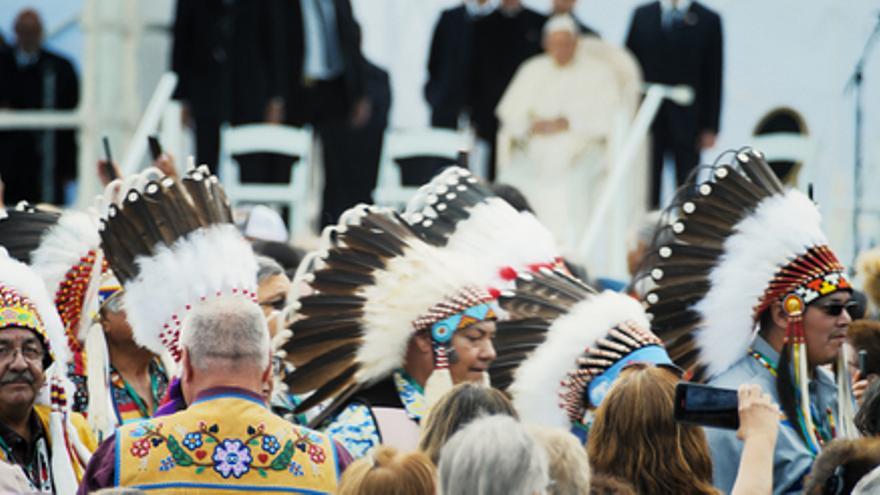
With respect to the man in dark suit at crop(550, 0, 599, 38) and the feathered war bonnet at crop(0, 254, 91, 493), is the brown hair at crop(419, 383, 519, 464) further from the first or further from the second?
the man in dark suit at crop(550, 0, 599, 38)

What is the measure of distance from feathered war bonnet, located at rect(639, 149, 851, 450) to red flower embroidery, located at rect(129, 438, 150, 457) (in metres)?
2.19

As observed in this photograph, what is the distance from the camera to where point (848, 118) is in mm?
11930

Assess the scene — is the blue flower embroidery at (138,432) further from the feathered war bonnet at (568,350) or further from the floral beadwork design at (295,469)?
the feathered war bonnet at (568,350)

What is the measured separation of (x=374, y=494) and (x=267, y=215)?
4.78m

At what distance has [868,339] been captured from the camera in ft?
20.4

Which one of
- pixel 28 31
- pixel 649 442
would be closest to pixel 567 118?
pixel 28 31

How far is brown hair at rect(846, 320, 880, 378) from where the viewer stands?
616 cm

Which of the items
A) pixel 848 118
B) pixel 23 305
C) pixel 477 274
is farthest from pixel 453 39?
pixel 23 305

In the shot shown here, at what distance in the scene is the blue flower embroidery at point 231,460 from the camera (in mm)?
4723

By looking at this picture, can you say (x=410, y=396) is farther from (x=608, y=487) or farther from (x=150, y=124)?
(x=150, y=124)

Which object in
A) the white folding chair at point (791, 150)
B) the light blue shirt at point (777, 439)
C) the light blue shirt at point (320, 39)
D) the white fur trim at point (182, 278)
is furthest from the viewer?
the light blue shirt at point (320, 39)

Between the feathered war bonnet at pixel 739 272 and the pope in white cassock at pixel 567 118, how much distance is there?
5.61 metres

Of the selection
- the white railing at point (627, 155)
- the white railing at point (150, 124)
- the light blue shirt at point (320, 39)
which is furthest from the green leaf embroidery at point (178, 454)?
the light blue shirt at point (320, 39)

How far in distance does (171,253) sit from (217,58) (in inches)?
265
